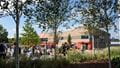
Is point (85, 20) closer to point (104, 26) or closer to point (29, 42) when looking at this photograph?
point (104, 26)

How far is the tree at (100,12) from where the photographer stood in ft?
49.3

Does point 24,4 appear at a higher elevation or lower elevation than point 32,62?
higher

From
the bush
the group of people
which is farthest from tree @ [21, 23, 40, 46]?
the bush

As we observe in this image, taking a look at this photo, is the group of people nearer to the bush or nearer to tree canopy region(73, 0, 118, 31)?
the bush

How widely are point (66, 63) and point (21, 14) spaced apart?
5516 millimetres

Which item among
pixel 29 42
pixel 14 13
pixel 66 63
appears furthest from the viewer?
pixel 29 42

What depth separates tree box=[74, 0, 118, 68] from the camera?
15.0 m

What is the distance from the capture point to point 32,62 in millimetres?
15328

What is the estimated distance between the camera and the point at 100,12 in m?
15.1

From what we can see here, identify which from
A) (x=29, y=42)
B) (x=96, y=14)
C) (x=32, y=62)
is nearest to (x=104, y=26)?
(x=96, y=14)

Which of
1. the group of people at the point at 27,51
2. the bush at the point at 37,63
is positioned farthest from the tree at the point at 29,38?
the bush at the point at 37,63

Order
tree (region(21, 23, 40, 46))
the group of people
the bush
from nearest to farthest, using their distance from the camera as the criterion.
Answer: the bush < the group of people < tree (region(21, 23, 40, 46))

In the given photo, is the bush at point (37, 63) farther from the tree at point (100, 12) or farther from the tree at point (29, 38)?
the tree at point (29, 38)

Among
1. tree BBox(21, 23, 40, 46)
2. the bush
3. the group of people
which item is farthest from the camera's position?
tree BBox(21, 23, 40, 46)
